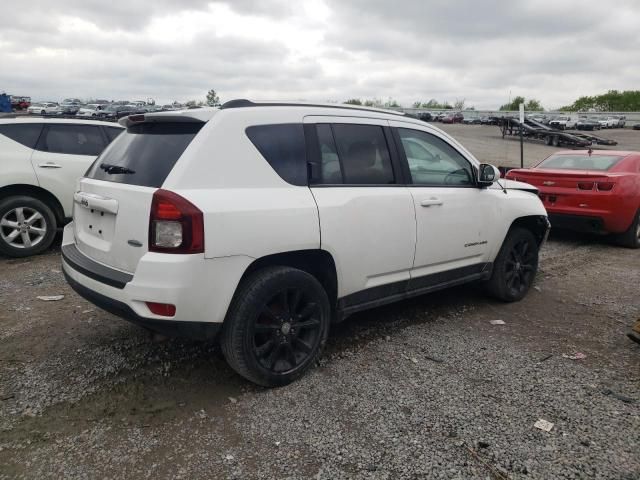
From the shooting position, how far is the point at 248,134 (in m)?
3.11

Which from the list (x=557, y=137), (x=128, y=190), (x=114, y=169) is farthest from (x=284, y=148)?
(x=557, y=137)

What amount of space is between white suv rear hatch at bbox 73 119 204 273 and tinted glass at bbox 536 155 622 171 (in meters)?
7.06

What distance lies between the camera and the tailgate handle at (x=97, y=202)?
302 centimetres

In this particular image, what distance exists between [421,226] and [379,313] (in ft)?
3.78

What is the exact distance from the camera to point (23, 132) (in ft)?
21.3

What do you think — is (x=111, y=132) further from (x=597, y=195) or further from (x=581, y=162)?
(x=581, y=162)

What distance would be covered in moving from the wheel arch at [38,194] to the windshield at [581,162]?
24.5 feet

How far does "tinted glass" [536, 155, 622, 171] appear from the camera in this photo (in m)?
7.95

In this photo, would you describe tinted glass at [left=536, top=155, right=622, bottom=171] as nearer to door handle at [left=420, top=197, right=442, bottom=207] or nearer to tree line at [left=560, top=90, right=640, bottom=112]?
door handle at [left=420, top=197, right=442, bottom=207]

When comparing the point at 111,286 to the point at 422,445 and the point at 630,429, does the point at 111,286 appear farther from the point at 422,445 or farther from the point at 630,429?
the point at 630,429

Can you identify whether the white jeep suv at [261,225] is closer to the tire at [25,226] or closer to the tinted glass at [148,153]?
the tinted glass at [148,153]

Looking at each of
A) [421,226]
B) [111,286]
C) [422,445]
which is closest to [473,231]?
[421,226]

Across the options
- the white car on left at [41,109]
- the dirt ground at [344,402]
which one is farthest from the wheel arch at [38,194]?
the white car on left at [41,109]

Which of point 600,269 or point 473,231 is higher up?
point 473,231
